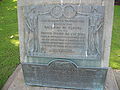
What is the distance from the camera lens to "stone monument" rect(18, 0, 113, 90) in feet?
9.62

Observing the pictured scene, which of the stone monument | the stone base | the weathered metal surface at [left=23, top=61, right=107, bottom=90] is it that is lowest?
the stone base

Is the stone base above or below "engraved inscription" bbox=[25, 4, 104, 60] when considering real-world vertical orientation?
below

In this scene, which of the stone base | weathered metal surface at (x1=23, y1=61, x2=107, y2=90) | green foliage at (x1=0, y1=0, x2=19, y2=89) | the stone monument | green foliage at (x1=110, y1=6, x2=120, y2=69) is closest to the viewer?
the stone monument

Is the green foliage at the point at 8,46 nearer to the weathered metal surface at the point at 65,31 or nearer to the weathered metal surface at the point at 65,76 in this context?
the weathered metal surface at the point at 65,76

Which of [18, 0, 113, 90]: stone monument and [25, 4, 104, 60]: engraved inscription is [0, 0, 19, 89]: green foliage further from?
[25, 4, 104, 60]: engraved inscription

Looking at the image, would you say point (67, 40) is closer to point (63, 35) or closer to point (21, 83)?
point (63, 35)

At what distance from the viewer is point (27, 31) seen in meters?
3.16

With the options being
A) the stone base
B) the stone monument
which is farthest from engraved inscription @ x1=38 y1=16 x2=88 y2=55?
the stone base

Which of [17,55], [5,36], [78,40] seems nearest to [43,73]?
[78,40]

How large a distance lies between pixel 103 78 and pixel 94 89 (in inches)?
10.1

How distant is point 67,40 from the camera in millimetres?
3100

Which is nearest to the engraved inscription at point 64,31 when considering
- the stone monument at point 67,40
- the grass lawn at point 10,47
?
the stone monument at point 67,40

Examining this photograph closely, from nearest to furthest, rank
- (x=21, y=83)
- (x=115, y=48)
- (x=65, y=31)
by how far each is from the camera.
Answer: (x=65, y=31), (x=21, y=83), (x=115, y=48)

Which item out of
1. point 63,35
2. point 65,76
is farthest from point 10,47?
point 63,35
